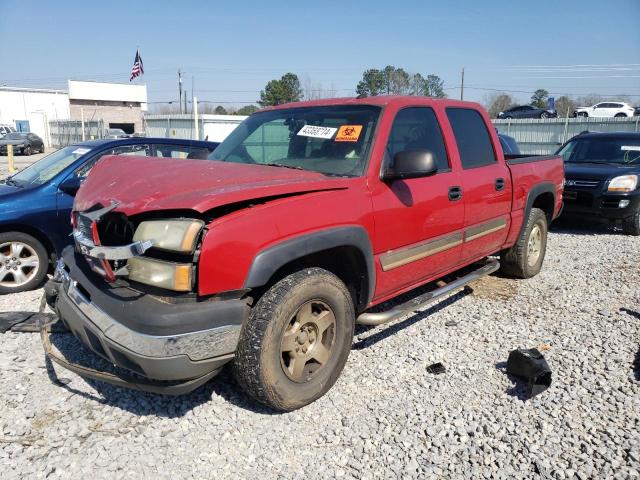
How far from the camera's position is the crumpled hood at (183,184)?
2.54 metres

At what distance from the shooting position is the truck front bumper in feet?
7.89

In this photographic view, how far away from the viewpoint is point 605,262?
6.63 meters

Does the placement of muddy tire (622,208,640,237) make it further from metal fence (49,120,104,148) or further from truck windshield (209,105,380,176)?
metal fence (49,120,104,148)

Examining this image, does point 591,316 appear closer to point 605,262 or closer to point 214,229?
point 605,262

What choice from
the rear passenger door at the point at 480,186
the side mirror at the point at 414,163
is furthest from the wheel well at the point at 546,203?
the side mirror at the point at 414,163

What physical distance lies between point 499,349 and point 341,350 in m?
1.47

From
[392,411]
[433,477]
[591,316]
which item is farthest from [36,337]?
[591,316]

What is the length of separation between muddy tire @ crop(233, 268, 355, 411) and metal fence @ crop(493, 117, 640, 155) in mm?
20804

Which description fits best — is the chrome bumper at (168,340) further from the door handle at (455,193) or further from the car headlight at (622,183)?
the car headlight at (622,183)

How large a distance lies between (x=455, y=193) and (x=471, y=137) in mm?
816

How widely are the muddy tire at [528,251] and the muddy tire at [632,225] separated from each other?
340cm

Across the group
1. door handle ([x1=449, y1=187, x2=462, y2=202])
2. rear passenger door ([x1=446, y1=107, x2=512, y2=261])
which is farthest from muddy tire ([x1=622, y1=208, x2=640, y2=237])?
door handle ([x1=449, y1=187, x2=462, y2=202])

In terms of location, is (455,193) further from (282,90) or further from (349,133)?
(282,90)

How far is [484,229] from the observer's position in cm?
449
